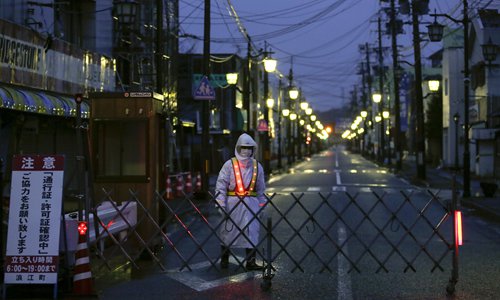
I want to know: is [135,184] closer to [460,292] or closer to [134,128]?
[134,128]

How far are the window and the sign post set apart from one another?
174 inches

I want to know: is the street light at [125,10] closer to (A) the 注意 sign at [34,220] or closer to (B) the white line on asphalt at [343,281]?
(B) the white line on asphalt at [343,281]

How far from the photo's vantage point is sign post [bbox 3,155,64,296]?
26.2 ft

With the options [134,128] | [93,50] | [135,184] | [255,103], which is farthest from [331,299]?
[255,103]

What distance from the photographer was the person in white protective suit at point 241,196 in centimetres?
968

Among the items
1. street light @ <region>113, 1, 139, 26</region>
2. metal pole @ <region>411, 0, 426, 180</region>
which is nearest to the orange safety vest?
street light @ <region>113, 1, 139, 26</region>

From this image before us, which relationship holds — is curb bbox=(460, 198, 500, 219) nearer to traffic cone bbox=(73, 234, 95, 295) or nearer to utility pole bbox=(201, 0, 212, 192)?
utility pole bbox=(201, 0, 212, 192)

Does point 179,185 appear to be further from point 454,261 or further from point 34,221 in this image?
point 454,261

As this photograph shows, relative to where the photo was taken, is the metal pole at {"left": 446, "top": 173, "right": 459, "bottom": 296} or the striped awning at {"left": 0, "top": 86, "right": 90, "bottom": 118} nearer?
the metal pole at {"left": 446, "top": 173, "right": 459, "bottom": 296}

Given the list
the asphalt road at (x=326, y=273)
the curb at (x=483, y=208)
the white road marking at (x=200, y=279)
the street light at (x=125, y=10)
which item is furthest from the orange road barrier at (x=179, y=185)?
the white road marking at (x=200, y=279)

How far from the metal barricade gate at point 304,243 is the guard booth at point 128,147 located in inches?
17.0

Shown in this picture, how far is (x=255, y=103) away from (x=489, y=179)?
3852 centimetres

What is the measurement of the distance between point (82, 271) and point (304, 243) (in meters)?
3.94

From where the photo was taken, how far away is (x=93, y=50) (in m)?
24.0
